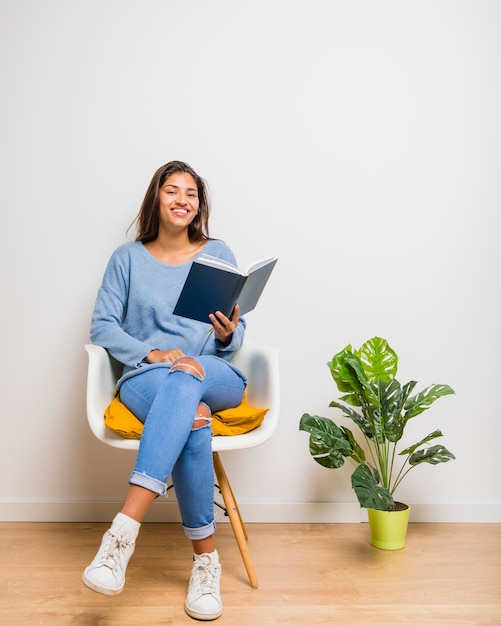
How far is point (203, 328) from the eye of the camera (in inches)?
83.5

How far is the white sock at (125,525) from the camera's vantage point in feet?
5.04

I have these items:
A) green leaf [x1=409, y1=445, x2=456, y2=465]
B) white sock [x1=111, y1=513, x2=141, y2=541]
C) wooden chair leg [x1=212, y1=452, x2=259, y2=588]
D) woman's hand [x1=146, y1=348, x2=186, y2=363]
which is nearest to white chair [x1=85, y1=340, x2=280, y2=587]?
wooden chair leg [x1=212, y1=452, x2=259, y2=588]

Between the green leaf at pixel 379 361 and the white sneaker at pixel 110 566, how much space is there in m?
1.02

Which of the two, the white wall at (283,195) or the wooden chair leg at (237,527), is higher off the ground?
the white wall at (283,195)

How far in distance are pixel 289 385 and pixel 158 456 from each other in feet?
3.18

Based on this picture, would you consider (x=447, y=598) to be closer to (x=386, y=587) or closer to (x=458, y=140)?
(x=386, y=587)

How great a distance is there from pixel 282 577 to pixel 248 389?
0.57 metres

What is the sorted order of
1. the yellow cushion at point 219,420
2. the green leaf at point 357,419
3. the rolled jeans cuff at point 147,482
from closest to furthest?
the rolled jeans cuff at point 147,482 → the yellow cushion at point 219,420 → the green leaf at point 357,419

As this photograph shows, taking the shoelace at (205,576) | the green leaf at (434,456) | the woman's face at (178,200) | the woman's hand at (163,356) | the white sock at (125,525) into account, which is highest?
the woman's face at (178,200)

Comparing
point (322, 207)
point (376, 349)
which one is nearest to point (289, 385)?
point (376, 349)

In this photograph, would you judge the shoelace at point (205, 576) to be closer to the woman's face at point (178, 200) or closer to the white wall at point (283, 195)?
the white wall at point (283, 195)

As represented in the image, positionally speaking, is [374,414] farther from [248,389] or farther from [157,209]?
[157,209]

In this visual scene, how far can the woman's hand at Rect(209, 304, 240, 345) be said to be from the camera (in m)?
1.89

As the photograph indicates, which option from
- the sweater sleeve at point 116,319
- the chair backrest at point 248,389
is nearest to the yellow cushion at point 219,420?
the chair backrest at point 248,389
